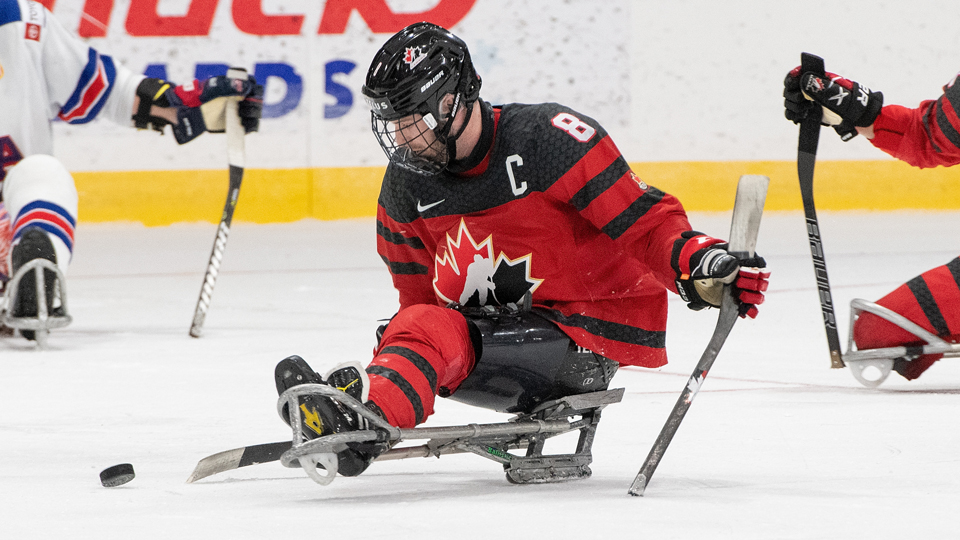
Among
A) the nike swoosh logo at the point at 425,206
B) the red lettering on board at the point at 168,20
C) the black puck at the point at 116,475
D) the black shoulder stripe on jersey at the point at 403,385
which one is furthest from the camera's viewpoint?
the red lettering on board at the point at 168,20

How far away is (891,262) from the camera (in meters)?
5.56

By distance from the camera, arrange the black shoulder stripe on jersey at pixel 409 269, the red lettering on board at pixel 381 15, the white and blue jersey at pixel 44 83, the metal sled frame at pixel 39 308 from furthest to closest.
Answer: the red lettering on board at pixel 381 15 < the white and blue jersey at pixel 44 83 < the metal sled frame at pixel 39 308 < the black shoulder stripe on jersey at pixel 409 269

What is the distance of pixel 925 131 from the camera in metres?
A: 2.95

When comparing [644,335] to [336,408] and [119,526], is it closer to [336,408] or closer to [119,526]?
[336,408]

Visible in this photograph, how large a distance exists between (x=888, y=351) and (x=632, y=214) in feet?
4.19

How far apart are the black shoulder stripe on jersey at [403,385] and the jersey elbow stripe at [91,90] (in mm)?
2757

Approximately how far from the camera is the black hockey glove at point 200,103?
4188 millimetres

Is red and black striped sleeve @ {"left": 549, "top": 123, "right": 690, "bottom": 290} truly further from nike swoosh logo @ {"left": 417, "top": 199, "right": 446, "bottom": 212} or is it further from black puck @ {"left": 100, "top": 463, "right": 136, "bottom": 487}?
black puck @ {"left": 100, "top": 463, "right": 136, "bottom": 487}

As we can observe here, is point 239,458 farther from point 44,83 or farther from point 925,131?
point 44,83

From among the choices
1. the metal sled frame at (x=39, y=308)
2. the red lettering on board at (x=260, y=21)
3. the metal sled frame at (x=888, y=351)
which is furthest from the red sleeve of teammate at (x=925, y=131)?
the red lettering on board at (x=260, y=21)

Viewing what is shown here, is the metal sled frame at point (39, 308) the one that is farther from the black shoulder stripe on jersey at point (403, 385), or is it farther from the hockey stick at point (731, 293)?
the hockey stick at point (731, 293)

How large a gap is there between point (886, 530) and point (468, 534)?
0.54 m

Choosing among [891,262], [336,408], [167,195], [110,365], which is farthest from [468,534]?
[167,195]

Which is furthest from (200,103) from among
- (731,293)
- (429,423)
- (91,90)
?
(731,293)
